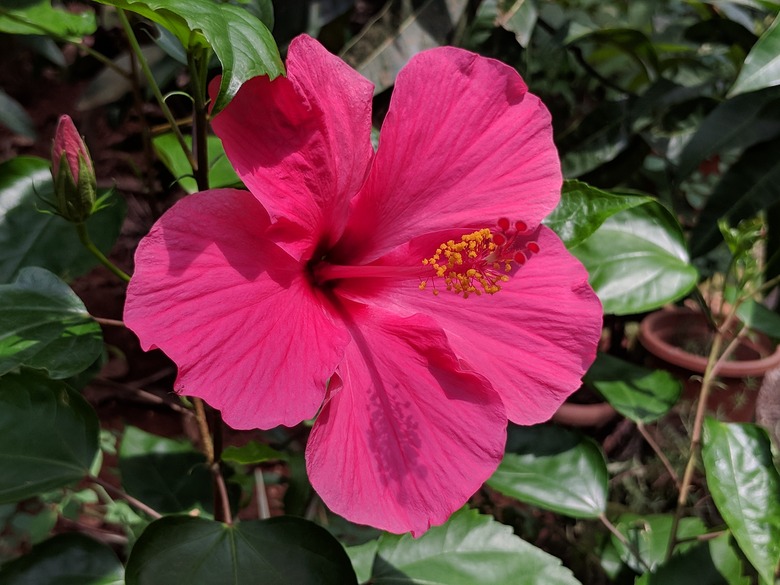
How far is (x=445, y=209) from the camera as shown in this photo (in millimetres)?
878

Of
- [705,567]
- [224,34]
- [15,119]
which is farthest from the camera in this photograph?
[15,119]

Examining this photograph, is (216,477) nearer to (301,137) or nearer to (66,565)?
(66,565)

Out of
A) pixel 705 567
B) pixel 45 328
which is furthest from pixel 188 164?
pixel 705 567

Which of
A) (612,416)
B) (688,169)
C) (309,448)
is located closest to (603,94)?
(688,169)

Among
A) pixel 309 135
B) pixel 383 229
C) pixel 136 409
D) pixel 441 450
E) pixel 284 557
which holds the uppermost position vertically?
Result: pixel 309 135

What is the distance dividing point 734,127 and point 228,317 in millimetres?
1160

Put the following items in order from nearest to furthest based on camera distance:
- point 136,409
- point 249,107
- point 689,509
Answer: point 249,107 < point 689,509 < point 136,409

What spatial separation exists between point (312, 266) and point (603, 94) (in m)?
1.56

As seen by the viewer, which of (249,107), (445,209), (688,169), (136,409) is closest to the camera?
(249,107)

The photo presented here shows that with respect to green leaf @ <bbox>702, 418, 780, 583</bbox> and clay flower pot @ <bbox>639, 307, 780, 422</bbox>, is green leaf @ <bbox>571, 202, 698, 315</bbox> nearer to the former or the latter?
green leaf @ <bbox>702, 418, 780, 583</bbox>

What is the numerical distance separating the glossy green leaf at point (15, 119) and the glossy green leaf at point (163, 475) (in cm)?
74

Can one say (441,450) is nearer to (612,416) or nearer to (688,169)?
(688,169)

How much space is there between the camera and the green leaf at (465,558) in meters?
1.00

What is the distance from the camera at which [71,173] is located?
75 centimetres
